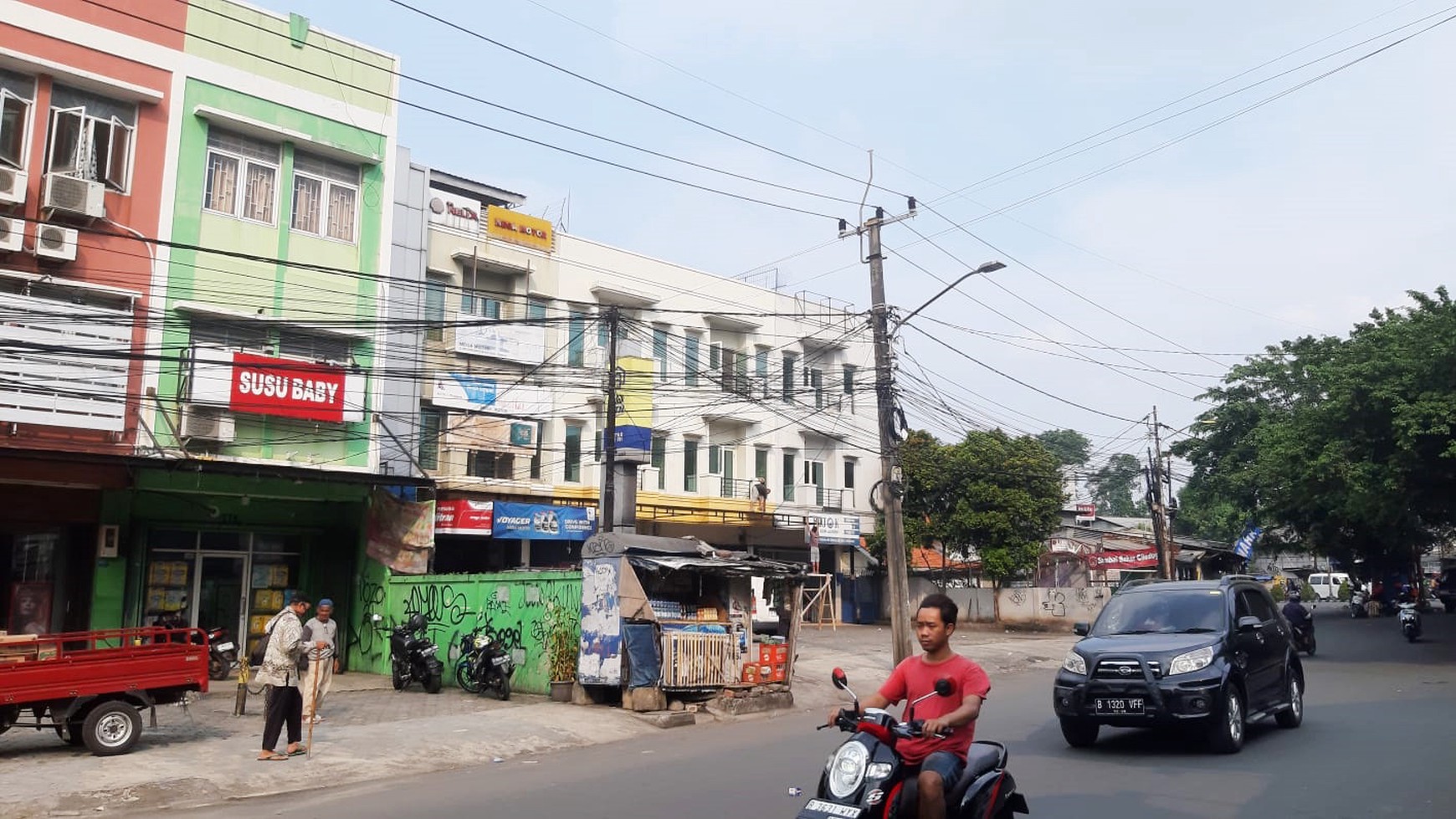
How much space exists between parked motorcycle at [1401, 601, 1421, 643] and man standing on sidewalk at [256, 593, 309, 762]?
85.4 ft

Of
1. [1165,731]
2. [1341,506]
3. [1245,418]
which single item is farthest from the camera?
[1245,418]


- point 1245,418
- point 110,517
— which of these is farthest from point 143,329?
point 1245,418

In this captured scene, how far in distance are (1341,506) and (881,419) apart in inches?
595

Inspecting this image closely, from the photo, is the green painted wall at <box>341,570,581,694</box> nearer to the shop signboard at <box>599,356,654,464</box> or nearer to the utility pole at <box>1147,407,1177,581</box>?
the shop signboard at <box>599,356,654,464</box>

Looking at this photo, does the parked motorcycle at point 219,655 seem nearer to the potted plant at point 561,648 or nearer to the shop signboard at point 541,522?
the potted plant at point 561,648

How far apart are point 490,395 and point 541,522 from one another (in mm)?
3869

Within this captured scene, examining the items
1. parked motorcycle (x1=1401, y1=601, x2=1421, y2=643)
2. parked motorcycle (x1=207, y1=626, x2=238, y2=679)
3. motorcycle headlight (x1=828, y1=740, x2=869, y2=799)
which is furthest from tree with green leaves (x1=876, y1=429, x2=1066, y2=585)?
motorcycle headlight (x1=828, y1=740, x2=869, y2=799)

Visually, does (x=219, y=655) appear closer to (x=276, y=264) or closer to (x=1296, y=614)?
(x=276, y=264)

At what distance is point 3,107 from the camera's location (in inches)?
744

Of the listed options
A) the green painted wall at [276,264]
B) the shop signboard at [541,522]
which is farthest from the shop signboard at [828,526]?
the green painted wall at [276,264]

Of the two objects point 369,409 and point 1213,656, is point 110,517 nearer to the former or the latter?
point 369,409

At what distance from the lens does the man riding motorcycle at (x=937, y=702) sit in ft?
17.2

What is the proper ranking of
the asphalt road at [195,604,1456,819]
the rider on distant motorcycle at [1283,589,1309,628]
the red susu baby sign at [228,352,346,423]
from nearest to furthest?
the asphalt road at [195,604,1456,819]
the red susu baby sign at [228,352,346,423]
the rider on distant motorcycle at [1283,589,1309,628]

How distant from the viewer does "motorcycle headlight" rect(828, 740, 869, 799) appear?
5055mm
